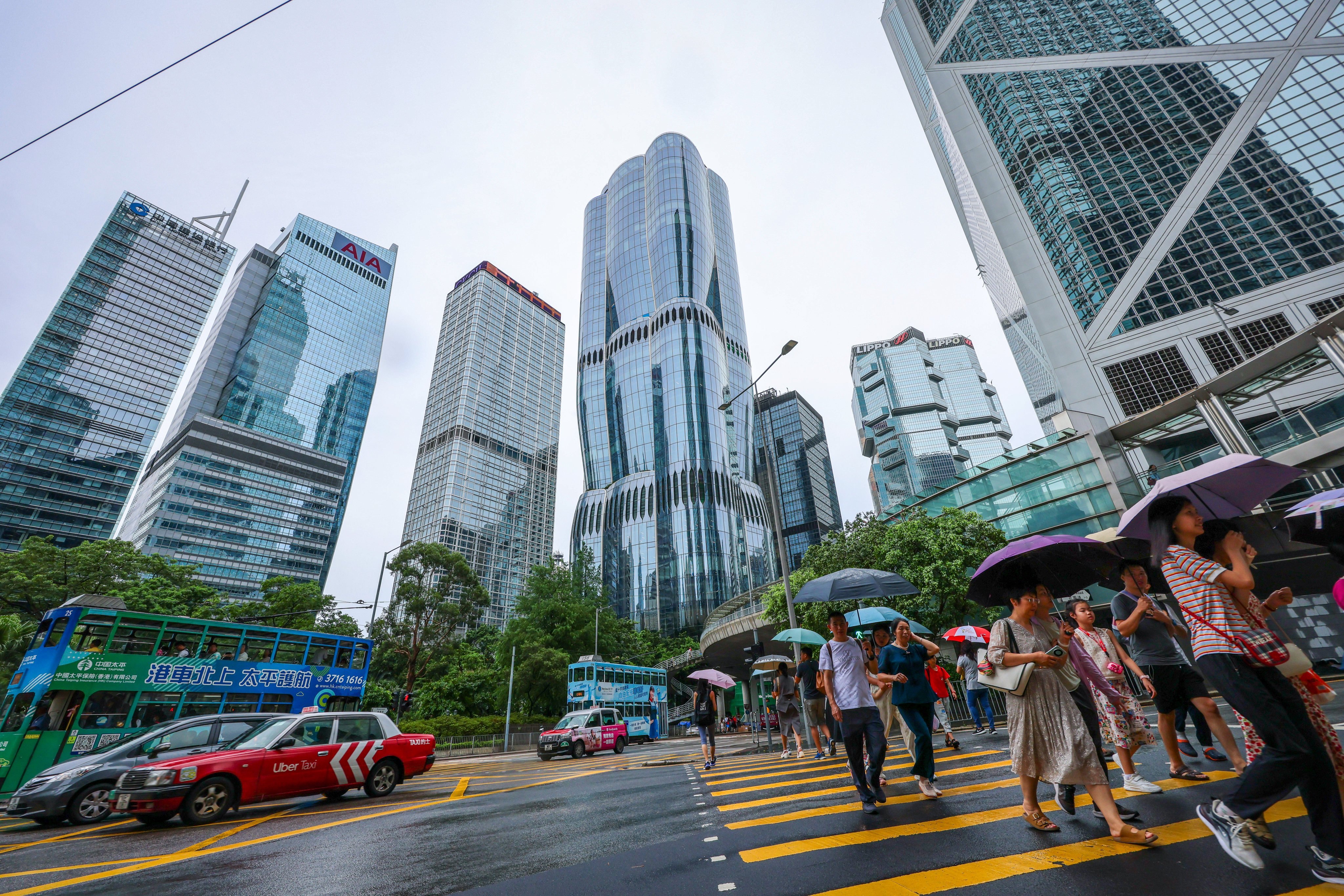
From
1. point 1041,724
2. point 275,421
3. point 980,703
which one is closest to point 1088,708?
point 1041,724

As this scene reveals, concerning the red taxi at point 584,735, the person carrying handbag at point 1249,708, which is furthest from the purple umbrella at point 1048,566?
the red taxi at point 584,735

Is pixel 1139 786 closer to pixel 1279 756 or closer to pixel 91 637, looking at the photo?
pixel 1279 756

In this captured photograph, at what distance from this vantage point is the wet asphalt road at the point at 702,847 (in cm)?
332

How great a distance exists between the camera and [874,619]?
38.2ft

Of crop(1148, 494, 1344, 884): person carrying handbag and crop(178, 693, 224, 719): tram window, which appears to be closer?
crop(1148, 494, 1344, 884): person carrying handbag

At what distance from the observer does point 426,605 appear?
40094 millimetres

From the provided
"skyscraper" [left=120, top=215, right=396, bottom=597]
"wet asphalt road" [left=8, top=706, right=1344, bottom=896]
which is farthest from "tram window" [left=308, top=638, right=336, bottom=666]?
"skyscraper" [left=120, top=215, right=396, bottom=597]

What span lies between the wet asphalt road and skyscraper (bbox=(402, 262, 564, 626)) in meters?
108

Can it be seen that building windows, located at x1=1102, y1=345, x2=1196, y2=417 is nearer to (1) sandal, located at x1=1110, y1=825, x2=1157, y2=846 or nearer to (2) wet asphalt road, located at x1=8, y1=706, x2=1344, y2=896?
(2) wet asphalt road, located at x1=8, y1=706, x2=1344, y2=896

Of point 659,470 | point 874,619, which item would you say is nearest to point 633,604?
point 659,470

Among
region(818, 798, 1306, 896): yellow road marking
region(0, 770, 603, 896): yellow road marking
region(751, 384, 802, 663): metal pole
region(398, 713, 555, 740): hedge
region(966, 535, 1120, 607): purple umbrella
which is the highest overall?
region(751, 384, 802, 663): metal pole

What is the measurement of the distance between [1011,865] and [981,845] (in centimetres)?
54

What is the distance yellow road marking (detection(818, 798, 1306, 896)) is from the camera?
10.5 ft

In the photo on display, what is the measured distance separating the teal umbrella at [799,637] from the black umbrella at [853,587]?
3407 millimetres
